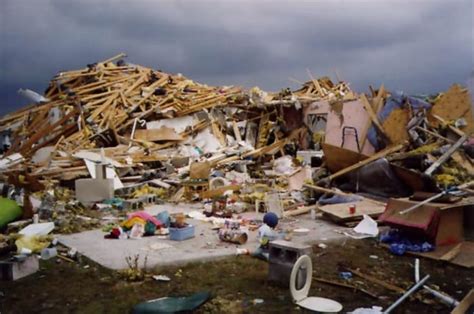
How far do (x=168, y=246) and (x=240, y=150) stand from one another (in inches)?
393

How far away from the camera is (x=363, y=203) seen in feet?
30.1

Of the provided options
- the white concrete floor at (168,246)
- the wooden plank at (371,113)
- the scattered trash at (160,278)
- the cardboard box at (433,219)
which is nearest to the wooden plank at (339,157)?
the wooden plank at (371,113)

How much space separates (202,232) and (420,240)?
3526mm

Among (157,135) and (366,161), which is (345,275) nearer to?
(366,161)

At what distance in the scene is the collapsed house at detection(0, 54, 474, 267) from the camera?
30.6 feet

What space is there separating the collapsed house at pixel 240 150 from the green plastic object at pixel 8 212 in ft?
0.67

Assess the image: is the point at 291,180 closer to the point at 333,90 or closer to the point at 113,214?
the point at 113,214

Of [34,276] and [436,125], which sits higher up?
[436,125]

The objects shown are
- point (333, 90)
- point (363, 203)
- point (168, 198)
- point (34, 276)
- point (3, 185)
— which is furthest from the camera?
point (333, 90)

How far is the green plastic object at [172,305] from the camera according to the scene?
4.45 meters

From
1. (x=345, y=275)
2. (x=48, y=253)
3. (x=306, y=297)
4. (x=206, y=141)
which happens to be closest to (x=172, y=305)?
(x=306, y=297)

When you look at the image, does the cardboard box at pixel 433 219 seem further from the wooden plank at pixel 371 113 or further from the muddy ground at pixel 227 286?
the wooden plank at pixel 371 113

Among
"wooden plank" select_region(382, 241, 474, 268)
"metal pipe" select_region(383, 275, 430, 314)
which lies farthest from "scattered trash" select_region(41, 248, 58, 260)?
"wooden plank" select_region(382, 241, 474, 268)

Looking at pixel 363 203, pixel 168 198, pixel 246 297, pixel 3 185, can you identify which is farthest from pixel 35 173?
pixel 246 297
